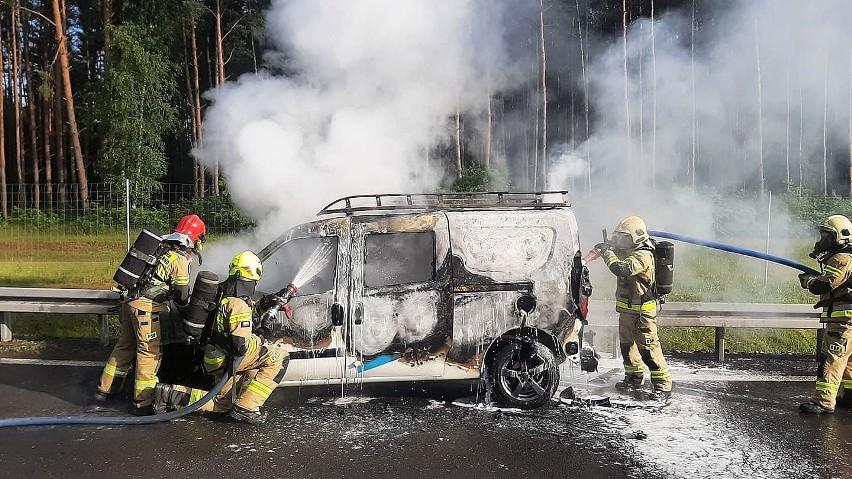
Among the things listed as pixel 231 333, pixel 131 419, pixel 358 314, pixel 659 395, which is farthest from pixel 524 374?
pixel 131 419

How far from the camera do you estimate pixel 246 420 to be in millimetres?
5402

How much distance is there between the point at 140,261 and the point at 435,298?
8.47 feet

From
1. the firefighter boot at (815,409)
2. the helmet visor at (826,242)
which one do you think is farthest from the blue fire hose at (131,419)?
the helmet visor at (826,242)

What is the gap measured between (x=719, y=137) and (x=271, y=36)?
24.7m

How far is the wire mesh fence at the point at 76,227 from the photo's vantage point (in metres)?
12.9

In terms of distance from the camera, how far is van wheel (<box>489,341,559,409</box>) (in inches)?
228

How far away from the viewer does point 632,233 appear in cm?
663

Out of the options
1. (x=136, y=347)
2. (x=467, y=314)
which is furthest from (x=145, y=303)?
(x=467, y=314)

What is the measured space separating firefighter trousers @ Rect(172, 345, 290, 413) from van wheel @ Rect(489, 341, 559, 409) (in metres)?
1.82

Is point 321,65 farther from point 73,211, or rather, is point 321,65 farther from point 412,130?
point 73,211

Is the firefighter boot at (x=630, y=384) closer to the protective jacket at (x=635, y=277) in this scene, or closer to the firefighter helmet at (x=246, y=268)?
the protective jacket at (x=635, y=277)

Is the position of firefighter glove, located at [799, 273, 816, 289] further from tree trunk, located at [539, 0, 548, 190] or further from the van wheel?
tree trunk, located at [539, 0, 548, 190]

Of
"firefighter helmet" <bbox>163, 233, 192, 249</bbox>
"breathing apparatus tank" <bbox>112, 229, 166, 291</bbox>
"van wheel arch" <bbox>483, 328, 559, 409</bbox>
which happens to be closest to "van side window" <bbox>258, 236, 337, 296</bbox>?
"firefighter helmet" <bbox>163, 233, 192, 249</bbox>

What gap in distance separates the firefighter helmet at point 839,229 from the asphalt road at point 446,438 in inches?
59.8
